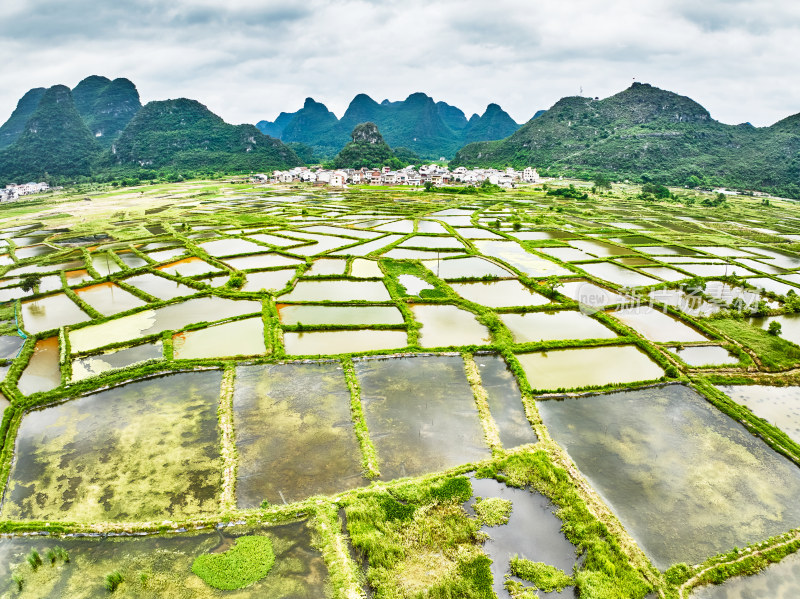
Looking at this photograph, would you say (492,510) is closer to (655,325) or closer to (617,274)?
(655,325)

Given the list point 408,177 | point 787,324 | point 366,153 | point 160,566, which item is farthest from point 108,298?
point 366,153

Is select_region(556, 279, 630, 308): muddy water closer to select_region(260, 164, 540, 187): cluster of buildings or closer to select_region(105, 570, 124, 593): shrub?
select_region(105, 570, 124, 593): shrub

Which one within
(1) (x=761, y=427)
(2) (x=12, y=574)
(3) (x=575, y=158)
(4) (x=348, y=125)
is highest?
(4) (x=348, y=125)

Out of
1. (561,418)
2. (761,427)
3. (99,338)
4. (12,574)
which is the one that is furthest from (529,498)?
(99,338)

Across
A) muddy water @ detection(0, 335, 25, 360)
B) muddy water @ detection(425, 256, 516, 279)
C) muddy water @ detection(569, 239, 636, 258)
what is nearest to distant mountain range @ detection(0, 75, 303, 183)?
muddy water @ detection(425, 256, 516, 279)

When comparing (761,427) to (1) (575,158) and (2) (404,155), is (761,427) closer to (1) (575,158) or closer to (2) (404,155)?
(1) (575,158)

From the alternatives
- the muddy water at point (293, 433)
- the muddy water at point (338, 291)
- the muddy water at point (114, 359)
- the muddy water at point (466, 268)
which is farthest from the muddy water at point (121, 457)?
the muddy water at point (466, 268)

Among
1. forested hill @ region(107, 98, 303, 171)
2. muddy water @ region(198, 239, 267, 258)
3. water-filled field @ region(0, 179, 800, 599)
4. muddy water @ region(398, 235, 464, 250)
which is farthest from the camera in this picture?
forested hill @ region(107, 98, 303, 171)
